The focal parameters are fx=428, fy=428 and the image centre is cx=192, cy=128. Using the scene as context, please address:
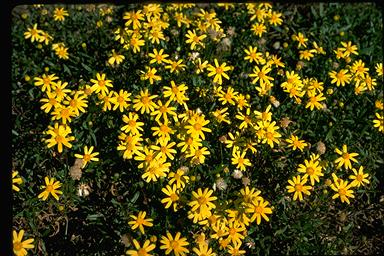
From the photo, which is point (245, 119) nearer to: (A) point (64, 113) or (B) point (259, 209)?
(B) point (259, 209)

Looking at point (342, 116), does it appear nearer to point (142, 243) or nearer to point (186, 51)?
point (186, 51)

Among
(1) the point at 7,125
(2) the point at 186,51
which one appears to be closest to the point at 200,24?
(2) the point at 186,51

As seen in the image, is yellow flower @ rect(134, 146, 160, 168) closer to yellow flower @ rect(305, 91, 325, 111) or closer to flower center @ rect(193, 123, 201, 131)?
flower center @ rect(193, 123, 201, 131)

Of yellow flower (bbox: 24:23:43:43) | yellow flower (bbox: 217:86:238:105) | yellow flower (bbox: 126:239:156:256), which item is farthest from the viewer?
yellow flower (bbox: 24:23:43:43)

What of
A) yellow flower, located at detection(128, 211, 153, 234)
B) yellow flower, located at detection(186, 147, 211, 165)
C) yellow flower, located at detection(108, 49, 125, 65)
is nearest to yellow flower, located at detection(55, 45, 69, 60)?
yellow flower, located at detection(108, 49, 125, 65)

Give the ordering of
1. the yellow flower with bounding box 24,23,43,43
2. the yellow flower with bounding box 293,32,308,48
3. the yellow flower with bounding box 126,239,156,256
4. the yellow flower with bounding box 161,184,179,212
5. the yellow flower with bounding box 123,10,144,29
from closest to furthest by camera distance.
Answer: the yellow flower with bounding box 126,239,156,256
the yellow flower with bounding box 161,184,179,212
the yellow flower with bounding box 123,10,144,29
the yellow flower with bounding box 24,23,43,43
the yellow flower with bounding box 293,32,308,48

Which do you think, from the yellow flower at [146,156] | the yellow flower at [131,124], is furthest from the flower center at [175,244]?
the yellow flower at [131,124]

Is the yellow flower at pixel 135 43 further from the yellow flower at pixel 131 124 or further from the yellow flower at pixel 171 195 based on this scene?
the yellow flower at pixel 171 195

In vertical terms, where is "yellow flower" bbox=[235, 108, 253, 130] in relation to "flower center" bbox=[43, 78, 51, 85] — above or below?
above
